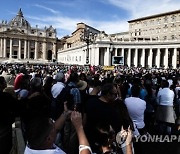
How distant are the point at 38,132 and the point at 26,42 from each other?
4657 inches

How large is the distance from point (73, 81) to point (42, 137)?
4.81m

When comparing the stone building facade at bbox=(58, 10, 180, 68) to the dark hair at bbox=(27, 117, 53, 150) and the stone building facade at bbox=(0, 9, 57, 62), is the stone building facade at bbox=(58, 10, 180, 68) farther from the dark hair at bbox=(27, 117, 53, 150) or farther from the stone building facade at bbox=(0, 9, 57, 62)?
the dark hair at bbox=(27, 117, 53, 150)

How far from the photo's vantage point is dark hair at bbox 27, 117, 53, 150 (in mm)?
2957

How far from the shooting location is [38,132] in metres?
2.97

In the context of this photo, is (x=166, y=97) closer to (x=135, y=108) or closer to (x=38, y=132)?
(x=135, y=108)

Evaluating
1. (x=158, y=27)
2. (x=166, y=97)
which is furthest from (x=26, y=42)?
(x=166, y=97)

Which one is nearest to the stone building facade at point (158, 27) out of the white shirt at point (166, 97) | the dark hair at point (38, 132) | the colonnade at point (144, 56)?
the colonnade at point (144, 56)

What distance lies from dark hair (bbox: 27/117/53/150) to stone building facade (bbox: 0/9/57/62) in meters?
108

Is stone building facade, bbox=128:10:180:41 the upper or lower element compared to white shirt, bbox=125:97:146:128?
upper

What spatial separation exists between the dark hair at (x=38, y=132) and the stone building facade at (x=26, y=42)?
355ft

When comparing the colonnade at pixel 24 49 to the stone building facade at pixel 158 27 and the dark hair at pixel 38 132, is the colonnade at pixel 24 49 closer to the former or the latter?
the stone building facade at pixel 158 27

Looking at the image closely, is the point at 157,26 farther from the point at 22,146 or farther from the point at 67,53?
the point at 22,146

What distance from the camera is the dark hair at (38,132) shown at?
9.70 feet

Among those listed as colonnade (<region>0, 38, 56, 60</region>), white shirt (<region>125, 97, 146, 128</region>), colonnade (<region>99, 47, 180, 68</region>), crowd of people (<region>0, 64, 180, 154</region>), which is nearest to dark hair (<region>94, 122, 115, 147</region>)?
crowd of people (<region>0, 64, 180, 154</region>)
